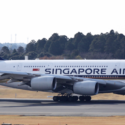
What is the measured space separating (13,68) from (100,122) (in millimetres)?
19452

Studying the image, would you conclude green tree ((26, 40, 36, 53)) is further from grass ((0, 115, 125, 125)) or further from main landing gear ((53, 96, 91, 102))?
grass ((0, 115, 125, 125))

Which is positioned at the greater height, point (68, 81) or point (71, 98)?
point (68, 81)

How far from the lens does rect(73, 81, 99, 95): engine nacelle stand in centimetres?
3265

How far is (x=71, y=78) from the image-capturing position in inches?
1324

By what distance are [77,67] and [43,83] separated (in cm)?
501

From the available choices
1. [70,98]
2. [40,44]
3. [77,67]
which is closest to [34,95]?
[70,98]

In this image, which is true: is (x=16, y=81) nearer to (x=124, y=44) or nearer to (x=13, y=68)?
(x=13, y=68)

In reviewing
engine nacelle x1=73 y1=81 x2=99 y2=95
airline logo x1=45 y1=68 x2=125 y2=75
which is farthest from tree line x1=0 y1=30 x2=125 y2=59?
engine nacelle x1=73 y1=81 x2=99 y2=95

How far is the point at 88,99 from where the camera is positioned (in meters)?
35.8

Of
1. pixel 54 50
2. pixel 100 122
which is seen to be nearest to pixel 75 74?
pixel 100 122

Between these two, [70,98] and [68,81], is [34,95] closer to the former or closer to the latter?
[70,98]

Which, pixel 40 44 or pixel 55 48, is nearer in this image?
pixel 55 48

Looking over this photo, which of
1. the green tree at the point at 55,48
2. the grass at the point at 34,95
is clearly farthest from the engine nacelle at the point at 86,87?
the green tree at the point at 55,48

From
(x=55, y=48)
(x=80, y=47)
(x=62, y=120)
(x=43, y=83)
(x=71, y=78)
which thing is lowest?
(x=62, y=120)
